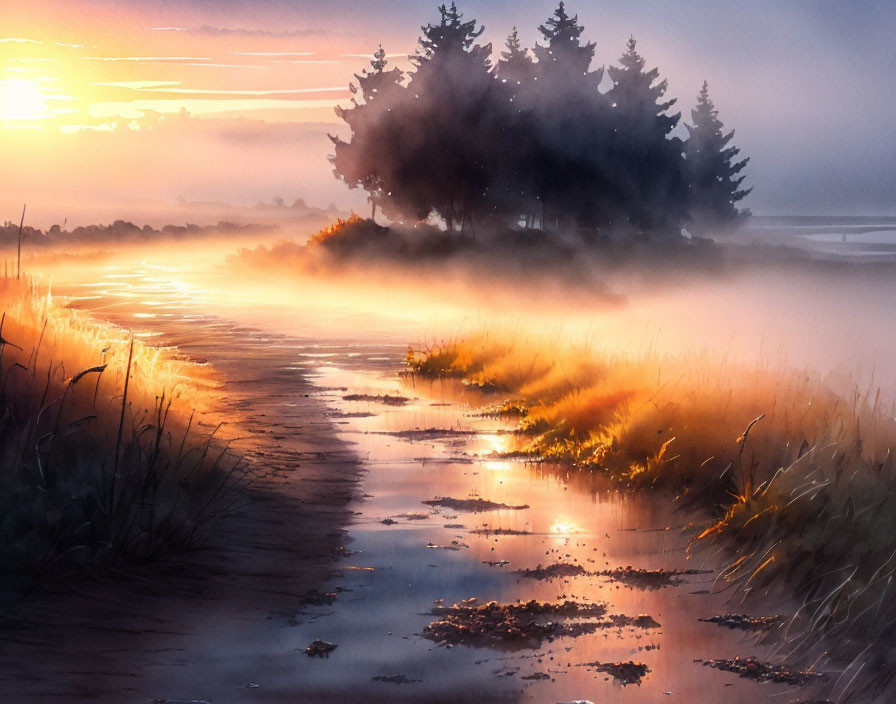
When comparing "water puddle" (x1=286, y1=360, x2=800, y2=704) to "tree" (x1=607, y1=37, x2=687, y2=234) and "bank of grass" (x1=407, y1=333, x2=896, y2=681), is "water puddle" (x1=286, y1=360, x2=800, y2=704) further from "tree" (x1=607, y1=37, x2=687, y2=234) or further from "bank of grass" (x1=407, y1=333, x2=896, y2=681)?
"tree" (x1=607, y1=37, x2=687, y2=234)

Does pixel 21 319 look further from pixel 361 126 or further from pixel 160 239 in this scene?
pixel 160 239

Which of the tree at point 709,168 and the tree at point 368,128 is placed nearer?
the tree at point 368,128

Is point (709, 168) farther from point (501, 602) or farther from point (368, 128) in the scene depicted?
point (501, 602)

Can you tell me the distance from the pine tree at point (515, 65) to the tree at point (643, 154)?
533 centimetres

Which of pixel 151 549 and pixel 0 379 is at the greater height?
pixel 0 379

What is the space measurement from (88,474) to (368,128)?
52.5 meters

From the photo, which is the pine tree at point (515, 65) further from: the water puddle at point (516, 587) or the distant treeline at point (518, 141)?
the water puddle at point (516, 587)

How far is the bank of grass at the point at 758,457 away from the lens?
22.8 feet

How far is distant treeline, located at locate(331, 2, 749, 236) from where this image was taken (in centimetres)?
5678

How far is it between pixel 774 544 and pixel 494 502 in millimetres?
3203

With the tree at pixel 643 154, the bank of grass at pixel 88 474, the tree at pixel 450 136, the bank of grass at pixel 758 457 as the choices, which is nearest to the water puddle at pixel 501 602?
the bank of grass at pixel 758 457

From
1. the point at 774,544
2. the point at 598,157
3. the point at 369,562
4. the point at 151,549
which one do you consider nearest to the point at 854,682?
the point at 774,544

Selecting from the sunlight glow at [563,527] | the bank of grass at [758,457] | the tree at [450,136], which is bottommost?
the sunlight glow at [563,527]

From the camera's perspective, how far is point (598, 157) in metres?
64.1
